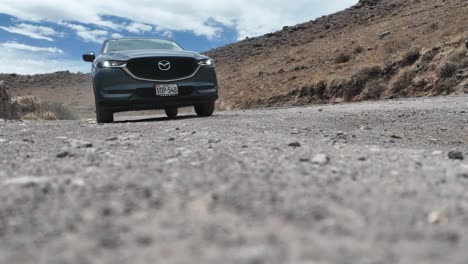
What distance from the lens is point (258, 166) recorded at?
7.27ft

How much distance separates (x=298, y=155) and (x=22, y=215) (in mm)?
1544

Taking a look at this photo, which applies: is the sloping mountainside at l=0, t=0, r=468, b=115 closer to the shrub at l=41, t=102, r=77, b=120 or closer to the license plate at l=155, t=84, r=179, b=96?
the shrub at l=41, t=102, r=77, b=120

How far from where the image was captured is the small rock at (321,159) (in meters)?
2.34

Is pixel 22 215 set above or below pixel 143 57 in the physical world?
below

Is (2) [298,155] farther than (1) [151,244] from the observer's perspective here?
Yes

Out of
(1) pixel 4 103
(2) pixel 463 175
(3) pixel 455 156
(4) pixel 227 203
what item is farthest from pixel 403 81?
(4) pixel 227 203

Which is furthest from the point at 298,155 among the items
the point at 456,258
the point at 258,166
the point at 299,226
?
the point at 456,258

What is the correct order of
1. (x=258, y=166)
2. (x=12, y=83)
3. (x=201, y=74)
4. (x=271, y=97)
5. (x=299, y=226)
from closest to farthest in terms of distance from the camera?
(x=299, y=226)
(x=258, y=166)
(x=201, y=74)
(x=271, y=97)
(x=12, y=83)

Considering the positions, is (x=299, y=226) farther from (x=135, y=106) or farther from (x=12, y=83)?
(x=12, y=83)

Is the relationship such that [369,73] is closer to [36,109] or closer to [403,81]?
[403,81]

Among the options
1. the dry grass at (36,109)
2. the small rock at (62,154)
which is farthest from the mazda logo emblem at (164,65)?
the dry grass at (36,109)

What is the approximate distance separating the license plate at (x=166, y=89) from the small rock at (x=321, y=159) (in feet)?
14.8

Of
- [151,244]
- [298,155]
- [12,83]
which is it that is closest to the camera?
[151,244]

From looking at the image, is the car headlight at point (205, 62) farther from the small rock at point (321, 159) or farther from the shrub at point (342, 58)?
the shrub at point (342, 58)
